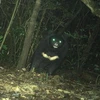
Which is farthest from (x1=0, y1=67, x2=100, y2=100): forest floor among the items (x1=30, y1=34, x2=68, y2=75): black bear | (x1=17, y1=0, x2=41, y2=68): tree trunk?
(x1=30, y1=34, x2=68, y2=75): black bear

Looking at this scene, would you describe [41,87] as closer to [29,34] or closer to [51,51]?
[29,34]

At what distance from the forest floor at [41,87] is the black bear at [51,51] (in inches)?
15.0

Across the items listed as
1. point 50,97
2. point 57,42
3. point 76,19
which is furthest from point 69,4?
point 50,97

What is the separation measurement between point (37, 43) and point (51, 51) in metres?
0.53

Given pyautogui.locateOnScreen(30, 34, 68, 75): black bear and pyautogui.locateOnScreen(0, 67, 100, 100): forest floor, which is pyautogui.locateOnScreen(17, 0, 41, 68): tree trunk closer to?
pyautogui.locateOnScreen(0, 67, 100, 100): forest floor

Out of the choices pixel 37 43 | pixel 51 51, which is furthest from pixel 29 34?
pixel 37 43

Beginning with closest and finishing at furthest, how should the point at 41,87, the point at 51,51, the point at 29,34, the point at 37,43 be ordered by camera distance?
the point at 41,87 → the point at 29,34 → the point at 51,51 → the point at 37,43

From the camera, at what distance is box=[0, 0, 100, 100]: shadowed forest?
4.55 meters

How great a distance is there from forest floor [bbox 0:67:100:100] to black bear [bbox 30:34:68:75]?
15.0 inches

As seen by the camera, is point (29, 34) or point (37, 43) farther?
point (37, 43)

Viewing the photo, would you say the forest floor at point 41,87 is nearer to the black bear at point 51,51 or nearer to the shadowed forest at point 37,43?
the shadowed forest at point 37,43

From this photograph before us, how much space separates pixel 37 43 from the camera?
6.43 meters

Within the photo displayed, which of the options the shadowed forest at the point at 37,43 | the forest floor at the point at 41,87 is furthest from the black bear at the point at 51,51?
the forest floor at the point at 41,87

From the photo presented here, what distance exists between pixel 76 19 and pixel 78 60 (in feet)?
3.30
